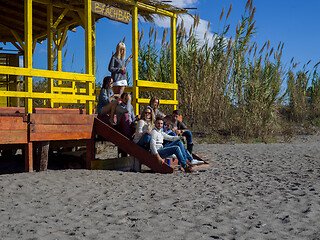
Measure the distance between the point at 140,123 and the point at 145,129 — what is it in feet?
0.51

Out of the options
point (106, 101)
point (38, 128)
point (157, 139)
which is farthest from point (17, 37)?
point (157, 139)

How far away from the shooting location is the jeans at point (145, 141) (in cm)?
677

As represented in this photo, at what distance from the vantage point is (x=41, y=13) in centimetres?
971

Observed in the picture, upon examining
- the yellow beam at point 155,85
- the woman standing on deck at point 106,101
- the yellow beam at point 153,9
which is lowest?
the woman standing on deck at point 106,101

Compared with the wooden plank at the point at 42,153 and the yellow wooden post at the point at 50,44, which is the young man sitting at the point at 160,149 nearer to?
the wooden plank at the point at 42,153

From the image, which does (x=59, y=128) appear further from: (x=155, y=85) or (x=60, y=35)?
(x=60, y=35)

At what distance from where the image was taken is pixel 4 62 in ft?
38.0

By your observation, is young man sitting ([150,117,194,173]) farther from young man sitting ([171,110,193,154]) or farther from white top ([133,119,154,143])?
young man sitting ([171,110,193,154])

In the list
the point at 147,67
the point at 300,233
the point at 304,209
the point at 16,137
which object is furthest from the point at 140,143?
the point at 147,67

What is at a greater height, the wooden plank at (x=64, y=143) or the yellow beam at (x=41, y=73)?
the yellow beam at (x=41, y=73)

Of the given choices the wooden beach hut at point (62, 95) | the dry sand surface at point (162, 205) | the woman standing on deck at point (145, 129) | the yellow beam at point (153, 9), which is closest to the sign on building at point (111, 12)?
the wooden beach hut at point (62, 95)

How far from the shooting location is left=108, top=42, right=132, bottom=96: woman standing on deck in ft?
25.2

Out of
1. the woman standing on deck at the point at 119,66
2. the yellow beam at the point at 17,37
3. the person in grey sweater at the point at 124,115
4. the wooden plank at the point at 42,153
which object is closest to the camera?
the wooden plank at the point at 42,153

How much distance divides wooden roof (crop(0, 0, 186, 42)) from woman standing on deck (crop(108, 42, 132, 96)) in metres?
1.05
